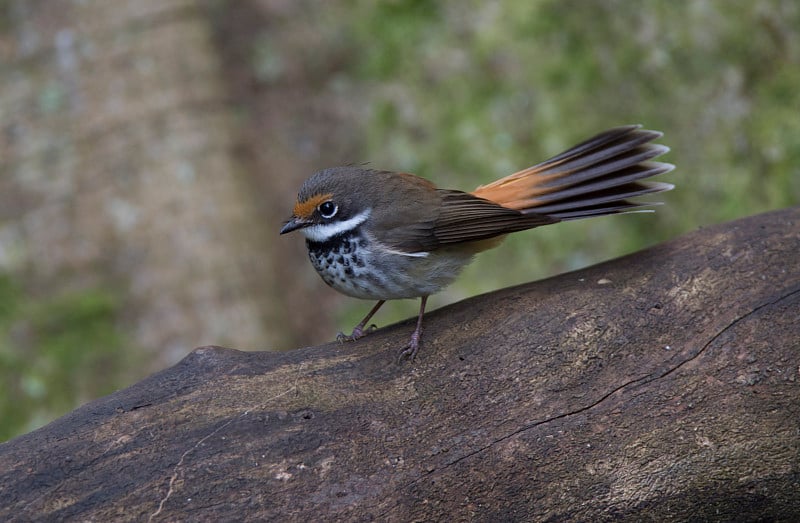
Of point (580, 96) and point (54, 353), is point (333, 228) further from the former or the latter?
point (580, 96)

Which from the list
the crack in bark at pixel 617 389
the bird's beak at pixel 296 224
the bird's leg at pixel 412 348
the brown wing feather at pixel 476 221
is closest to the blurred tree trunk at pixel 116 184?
the bird's beak at pixel 296 224

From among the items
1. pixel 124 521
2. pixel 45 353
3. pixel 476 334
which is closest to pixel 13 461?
pixel 124 521

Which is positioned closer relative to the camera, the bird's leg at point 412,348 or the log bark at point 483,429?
the log bark at point 483,429

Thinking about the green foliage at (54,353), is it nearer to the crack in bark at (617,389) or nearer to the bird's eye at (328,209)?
the bird's eye at (328,209)

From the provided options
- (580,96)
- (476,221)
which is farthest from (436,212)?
(580,96)

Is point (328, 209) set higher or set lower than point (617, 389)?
higher

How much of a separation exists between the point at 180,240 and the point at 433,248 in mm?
2339

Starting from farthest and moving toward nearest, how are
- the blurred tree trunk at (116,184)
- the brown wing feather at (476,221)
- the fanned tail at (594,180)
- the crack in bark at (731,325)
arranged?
1. the blurred tree trunk at (116,184)
2. the fanned tail at (594,180)
3. the brown wing feather at (476,221)
4. the crack in bark at (731,325)

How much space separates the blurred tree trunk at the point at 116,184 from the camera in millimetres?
5320

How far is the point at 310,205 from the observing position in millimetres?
3803

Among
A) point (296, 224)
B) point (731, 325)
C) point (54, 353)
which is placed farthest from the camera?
point (54, 353)

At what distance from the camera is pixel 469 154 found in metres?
5.91

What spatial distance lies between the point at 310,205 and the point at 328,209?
0.09m

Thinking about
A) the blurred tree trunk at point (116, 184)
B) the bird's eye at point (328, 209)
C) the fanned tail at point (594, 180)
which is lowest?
the fanned tail at point (594, 180)
